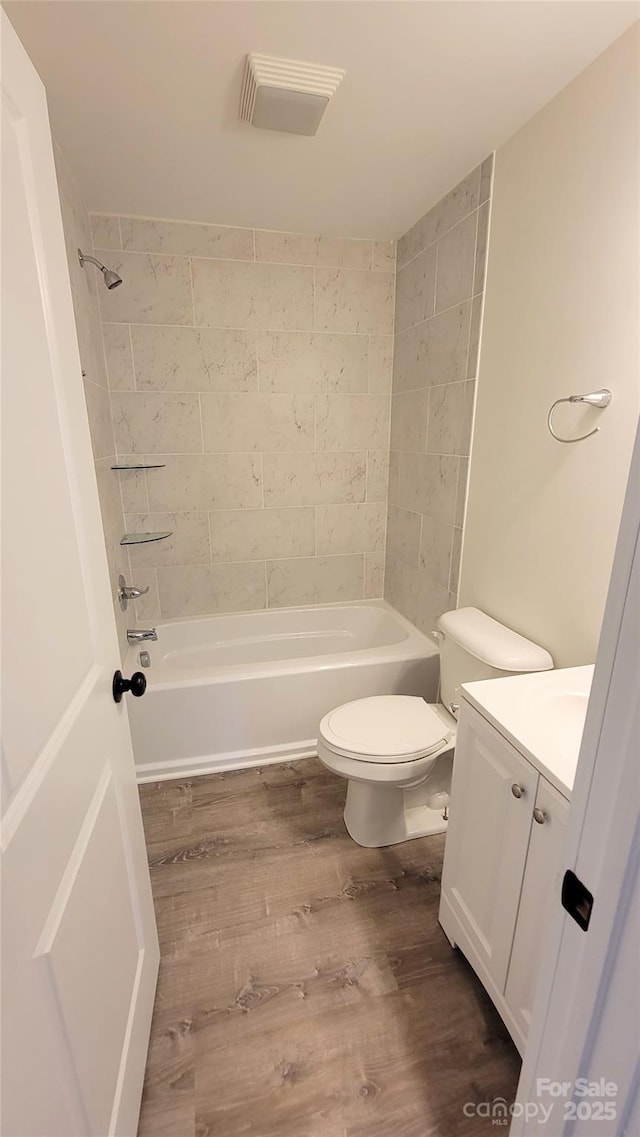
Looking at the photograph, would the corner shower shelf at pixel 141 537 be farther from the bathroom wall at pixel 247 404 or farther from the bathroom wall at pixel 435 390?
the bathroom wall at pixel 435 390

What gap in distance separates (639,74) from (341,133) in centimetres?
83

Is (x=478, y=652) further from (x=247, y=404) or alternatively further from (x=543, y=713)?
(x=247, y=404)

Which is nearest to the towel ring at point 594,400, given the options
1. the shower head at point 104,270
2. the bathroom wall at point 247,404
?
the bathroom wall at point 247,404

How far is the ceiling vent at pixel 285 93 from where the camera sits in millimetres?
1254

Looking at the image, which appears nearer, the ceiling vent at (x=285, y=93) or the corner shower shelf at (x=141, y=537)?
the ceiling vent at (x=285, y=93)

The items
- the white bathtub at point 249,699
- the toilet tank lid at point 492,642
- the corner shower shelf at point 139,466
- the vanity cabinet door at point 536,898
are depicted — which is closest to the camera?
the vanity cabinet door at point 536,898

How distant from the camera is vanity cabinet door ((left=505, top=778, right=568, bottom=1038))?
92 centimetres

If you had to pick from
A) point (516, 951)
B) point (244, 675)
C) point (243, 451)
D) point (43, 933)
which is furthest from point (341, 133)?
point (516, 951)

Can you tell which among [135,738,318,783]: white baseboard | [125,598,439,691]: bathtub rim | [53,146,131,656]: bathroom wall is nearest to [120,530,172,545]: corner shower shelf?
[53,146,131,656]: bathroom wall

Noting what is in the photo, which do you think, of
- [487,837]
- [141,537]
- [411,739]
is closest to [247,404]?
[141,537]

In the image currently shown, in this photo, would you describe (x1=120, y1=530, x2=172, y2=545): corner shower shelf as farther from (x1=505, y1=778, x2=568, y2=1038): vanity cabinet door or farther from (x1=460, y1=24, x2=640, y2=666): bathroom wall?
(x1=505, y1=778, x2=568, y2=1038): vanity cabinet door

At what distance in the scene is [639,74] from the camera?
44.2 inches

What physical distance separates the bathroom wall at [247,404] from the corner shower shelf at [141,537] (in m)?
0.05

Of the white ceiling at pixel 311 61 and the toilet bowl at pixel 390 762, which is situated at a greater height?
the white ceiling at pixel 311 61
